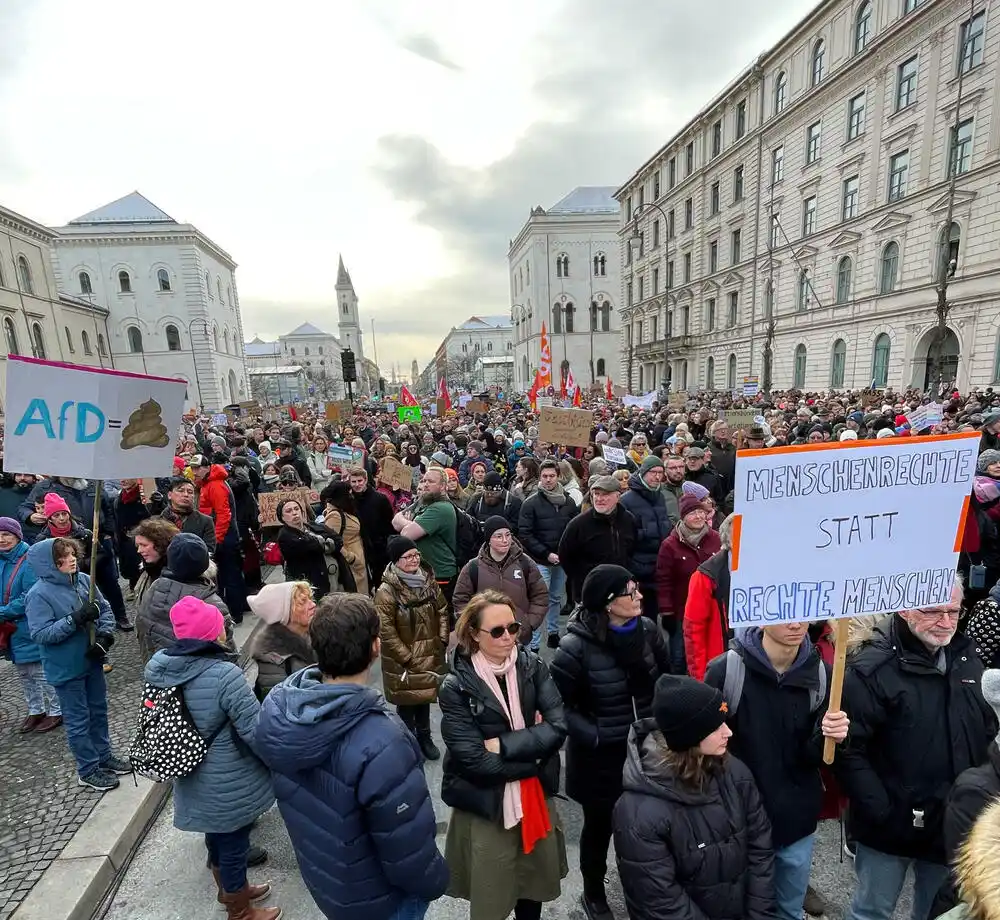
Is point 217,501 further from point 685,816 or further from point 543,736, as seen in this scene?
point 685,816

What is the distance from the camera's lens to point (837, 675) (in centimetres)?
187

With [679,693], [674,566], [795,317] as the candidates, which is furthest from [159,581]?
[795,317]

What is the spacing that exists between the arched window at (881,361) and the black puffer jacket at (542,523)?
91.8ft

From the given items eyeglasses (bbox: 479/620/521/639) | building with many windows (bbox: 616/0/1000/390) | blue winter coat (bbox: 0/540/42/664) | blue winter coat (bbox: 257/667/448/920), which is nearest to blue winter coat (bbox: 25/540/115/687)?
blue winter coat (bbox: 0/540/42/664)

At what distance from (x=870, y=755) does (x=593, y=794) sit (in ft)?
3.95

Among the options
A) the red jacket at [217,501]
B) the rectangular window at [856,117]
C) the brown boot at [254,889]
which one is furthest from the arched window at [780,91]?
the brown boot at [254,889]

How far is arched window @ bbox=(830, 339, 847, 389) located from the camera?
28359 millimetres

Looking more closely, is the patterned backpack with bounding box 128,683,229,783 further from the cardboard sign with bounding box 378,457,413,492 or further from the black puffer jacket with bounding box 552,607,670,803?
the cardboard sign with bounding box 378,457,413,492

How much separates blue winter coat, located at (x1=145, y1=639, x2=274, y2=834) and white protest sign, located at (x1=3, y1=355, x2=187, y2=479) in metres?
1.67

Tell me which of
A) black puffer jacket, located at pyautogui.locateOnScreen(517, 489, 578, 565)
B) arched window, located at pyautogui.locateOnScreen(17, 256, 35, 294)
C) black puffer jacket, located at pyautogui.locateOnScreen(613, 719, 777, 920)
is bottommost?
black puffer jacket, located at pyautogui.locateOnScreen(613, 719, 777, 920)

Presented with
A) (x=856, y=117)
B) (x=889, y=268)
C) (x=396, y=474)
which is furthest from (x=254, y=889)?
(x=856, y=117)

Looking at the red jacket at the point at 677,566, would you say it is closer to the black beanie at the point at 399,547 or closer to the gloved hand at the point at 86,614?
the black beanie at the point at 399,547

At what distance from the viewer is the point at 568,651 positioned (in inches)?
98.8

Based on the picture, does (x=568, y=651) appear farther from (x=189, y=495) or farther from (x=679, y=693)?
(x=189, y=495)
